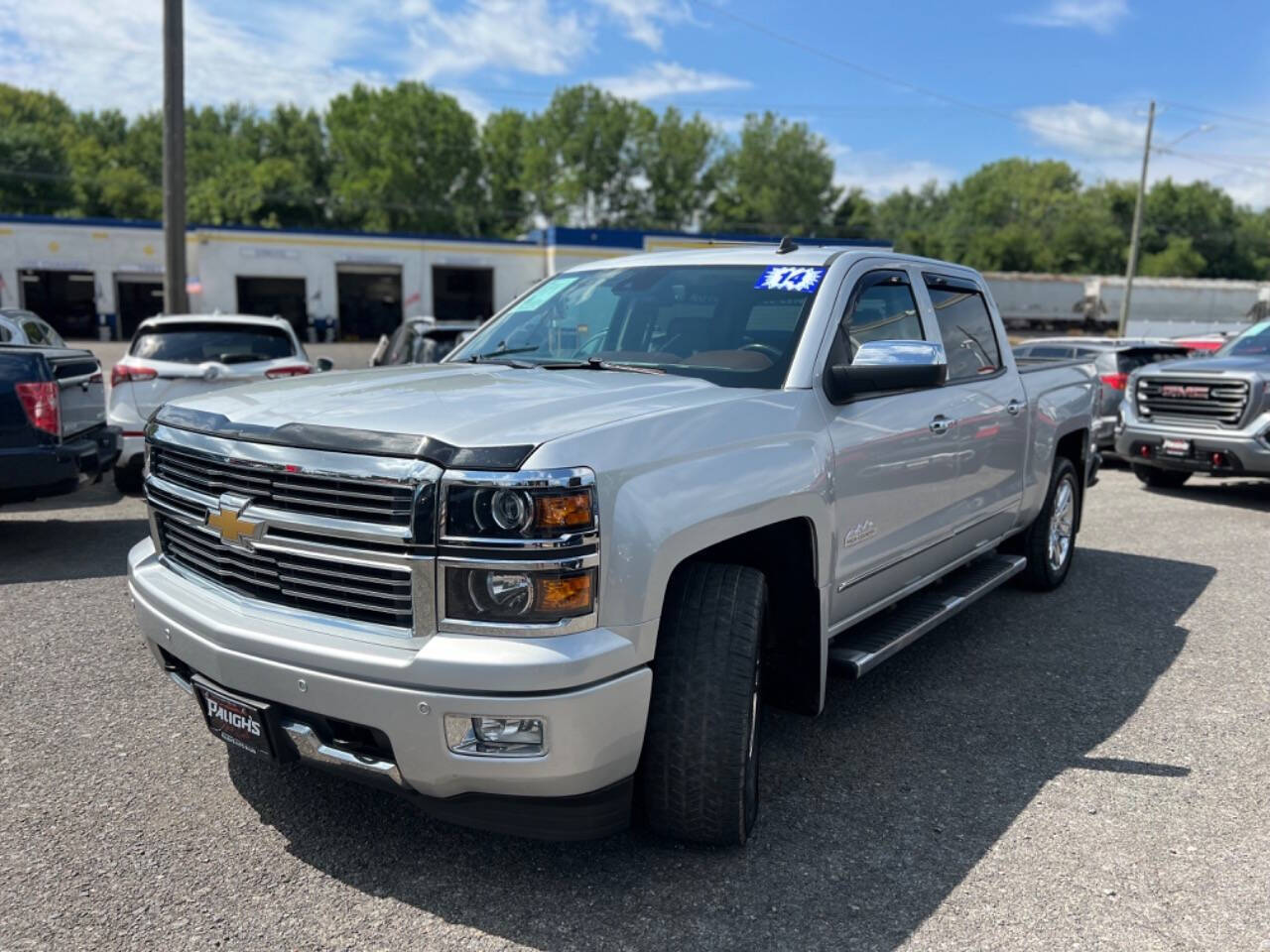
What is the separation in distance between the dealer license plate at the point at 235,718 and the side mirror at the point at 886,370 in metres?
2.20

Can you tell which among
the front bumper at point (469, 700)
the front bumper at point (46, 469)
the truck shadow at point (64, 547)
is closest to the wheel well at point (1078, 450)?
the front bumper at point (469, 700)

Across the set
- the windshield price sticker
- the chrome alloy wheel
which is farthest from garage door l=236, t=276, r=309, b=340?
the windshield price sticker

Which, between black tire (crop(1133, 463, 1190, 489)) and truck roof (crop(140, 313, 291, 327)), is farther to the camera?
black tire (crop(1133, 463, 1190, 489))

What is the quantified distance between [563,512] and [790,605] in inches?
49.8

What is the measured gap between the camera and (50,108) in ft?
293

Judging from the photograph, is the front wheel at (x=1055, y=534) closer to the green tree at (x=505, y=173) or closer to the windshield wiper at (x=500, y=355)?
the windshield wiper at (x=500, y=355)

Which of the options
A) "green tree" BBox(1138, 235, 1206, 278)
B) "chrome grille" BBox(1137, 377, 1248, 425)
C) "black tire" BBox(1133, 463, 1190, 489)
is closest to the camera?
"chrome grille" BBox(1137, 377, 1248, 425)

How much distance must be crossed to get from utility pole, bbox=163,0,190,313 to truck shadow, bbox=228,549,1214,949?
34.8 ft

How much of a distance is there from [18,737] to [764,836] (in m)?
2.93

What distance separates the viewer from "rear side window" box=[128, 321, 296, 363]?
913 cm

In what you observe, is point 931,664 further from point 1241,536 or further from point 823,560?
point 1241,536

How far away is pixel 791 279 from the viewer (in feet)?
→ 13.2

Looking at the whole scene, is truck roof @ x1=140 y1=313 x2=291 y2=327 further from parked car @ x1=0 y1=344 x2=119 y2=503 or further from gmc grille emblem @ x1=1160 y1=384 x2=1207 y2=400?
gmc grille emblem @ x1=1160 y1=384 x2=1207 y2=400

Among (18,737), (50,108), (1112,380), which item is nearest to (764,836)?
(18,737)
